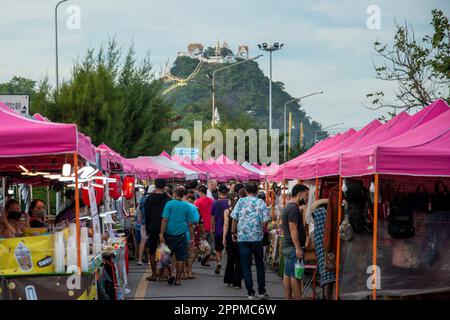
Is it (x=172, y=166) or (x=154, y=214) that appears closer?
(x=154, y=214)

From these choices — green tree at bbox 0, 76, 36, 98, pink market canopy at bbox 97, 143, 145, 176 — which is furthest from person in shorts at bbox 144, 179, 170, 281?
green tree at bbox 0, 76, 36, 98

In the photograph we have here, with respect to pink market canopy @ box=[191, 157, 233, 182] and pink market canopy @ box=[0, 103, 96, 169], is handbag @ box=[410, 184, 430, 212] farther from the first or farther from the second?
pink market canopy @ box=[191, 157, 233, 182]

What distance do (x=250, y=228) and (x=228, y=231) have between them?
2.01 metres

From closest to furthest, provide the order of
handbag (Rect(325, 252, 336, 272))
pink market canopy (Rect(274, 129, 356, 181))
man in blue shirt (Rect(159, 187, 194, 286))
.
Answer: handbag (Rect(325, 252, 336, 272))
man in blue shirt (Rect(159, 187, 194, 286))
pink market canopy (Rect(274, 129, 356, 181))

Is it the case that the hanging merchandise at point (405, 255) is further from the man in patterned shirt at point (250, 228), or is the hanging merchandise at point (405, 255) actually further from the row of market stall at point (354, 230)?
the man in patterned shirt at point (250, 228)

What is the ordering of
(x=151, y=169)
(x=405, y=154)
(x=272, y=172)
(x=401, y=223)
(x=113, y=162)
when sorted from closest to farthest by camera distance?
(x=405, y=154)
(x=401, y=223)
(x=113, y=162)
(x=272, y=172)
(x=151, y=169)

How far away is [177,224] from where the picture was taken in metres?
15.2

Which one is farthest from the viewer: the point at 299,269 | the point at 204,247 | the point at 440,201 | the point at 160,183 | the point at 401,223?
the point at 204,247

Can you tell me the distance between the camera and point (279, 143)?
84.6 meters

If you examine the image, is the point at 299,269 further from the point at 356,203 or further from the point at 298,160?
the point at 298,160

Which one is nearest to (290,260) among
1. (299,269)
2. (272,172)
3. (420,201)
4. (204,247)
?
(299,269)

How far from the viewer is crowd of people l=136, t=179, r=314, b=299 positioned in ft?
39.6

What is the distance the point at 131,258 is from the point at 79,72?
17.1m
